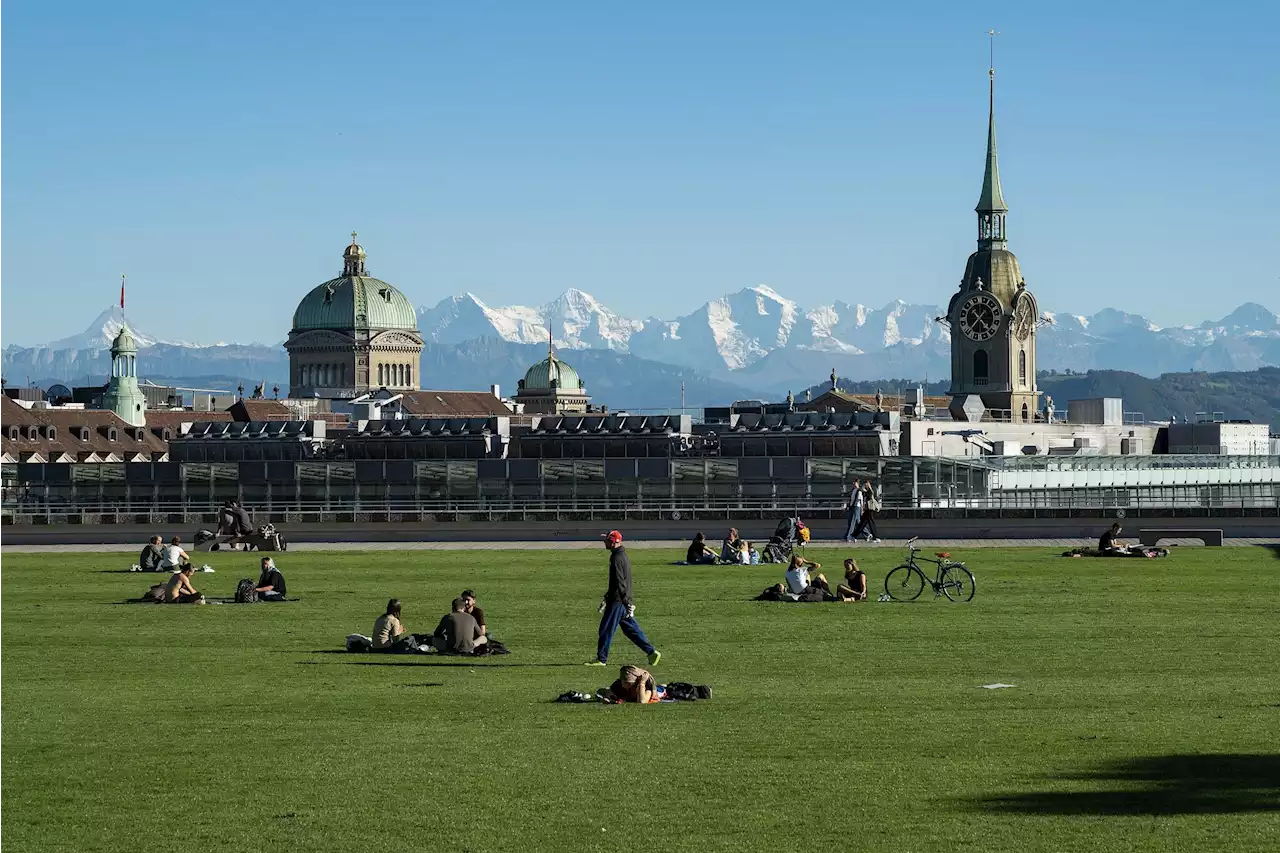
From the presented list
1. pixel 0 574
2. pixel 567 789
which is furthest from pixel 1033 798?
pixel 0 574

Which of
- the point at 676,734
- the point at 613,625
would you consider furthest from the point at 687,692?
the point at 613,625

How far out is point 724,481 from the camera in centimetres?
9250

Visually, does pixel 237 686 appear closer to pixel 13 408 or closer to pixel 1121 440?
pixel 13 408

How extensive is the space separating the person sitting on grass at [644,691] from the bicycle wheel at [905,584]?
593 inches

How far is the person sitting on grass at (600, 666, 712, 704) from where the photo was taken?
24.9m

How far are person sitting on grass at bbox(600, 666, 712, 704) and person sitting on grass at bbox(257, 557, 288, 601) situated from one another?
58.2ft

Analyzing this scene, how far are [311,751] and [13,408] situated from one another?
122 meters

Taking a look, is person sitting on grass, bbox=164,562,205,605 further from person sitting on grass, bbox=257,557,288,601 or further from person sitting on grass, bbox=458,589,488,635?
person sitting on grass, bbox=458,589,488,635

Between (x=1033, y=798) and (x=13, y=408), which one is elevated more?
(x=13, y=408)

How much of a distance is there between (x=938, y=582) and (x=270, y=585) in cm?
1332

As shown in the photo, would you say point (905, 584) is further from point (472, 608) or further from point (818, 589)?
point (472, 608)

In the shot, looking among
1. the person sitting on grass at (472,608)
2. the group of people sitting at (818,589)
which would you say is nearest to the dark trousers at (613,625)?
the person sitting on grass at (472,608)

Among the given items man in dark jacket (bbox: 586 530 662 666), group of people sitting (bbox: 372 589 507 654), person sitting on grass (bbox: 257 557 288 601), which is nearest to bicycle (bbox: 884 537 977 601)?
group of people sitting (bbox: 372 589 507 654)

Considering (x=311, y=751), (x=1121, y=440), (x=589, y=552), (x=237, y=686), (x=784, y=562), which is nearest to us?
(x=311, y=751)
